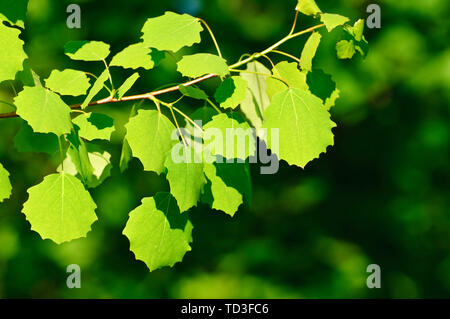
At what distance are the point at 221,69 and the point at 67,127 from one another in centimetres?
28

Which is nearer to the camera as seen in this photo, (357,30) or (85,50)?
(357,30)

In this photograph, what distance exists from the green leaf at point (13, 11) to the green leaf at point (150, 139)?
25 centimetres

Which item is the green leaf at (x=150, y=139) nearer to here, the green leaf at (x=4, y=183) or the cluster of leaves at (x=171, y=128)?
the cluster of leaves at (x=171, y=128)

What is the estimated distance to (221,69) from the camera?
84cm

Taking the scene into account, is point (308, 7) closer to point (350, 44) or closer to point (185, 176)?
point (350, 44)

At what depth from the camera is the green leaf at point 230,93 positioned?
89 centimetres

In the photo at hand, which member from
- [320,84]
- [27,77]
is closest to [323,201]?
[320,84]

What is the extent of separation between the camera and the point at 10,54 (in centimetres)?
81

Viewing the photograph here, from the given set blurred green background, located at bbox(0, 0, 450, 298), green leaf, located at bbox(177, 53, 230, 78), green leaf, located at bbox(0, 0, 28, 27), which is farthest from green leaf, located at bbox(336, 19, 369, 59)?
blurred green background, located at bbox(0, 0, 450, 298)

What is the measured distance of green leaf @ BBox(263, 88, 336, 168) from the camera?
0.87 metres

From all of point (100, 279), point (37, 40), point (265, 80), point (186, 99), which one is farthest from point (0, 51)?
point (100, 279)

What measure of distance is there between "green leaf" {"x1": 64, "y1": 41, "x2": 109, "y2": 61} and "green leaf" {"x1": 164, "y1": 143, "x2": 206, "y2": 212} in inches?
13.3

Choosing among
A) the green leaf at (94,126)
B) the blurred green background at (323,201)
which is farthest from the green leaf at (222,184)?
the blurred green background at (323,201)

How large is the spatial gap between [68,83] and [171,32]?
25 cm
